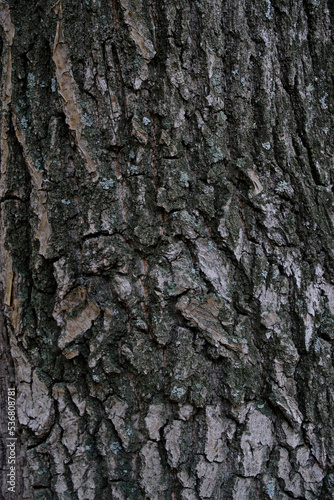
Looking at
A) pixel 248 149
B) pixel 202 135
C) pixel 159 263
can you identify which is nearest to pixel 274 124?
pixel 248 149

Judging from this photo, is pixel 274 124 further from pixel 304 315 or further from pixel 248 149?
pixel 304 315

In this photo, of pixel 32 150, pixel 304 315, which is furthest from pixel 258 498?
pixel 32 150

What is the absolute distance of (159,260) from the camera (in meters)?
1.31

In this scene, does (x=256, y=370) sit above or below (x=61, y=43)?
below

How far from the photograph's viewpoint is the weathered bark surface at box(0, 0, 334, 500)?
130cm

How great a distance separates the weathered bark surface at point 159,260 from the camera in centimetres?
130

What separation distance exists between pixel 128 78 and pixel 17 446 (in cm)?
139

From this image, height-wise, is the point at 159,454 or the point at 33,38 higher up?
the point at 33,38

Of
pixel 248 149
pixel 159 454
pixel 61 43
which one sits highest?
pixel 61 43

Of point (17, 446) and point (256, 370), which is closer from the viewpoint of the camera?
point (256, 370)

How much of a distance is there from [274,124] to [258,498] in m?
1.31

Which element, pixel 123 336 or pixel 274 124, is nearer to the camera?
pixel 123 336

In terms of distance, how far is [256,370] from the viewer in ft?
4.45

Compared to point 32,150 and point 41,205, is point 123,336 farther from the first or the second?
point 32,150
